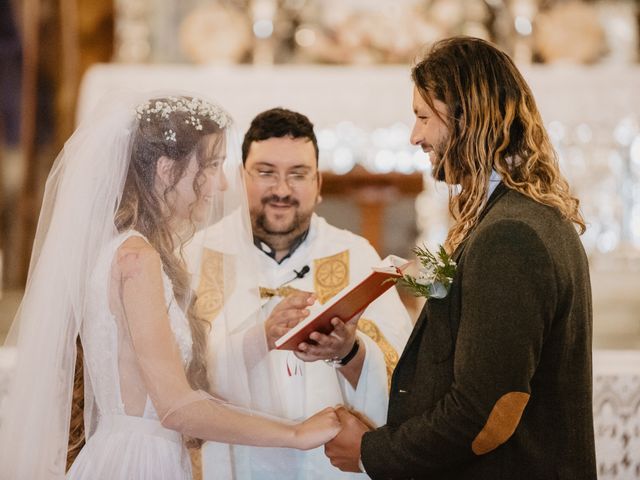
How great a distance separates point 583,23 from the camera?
7641 millimetres

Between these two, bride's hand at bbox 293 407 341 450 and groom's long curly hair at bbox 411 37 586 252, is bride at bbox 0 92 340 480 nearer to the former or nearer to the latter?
bride's hand at bbox 293 407 341 450

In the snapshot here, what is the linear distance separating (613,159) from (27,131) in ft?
16.9

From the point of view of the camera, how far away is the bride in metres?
2.62

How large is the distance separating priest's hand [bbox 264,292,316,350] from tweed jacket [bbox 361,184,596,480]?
0.54 metres

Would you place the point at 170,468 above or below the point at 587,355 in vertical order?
below

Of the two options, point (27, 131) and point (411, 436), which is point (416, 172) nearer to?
point (27, 131)

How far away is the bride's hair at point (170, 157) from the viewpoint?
9.00ft

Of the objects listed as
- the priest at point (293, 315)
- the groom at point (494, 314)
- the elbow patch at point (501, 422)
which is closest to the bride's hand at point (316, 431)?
the groom at point (494, 314)

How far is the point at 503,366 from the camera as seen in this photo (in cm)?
236

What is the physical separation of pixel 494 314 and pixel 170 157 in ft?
3.58

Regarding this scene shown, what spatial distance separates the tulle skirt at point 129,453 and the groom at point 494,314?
586mm

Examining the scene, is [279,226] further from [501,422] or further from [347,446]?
[501,422]

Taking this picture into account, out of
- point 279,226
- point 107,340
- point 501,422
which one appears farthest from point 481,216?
point 279,226

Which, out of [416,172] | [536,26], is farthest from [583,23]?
[416,172]
